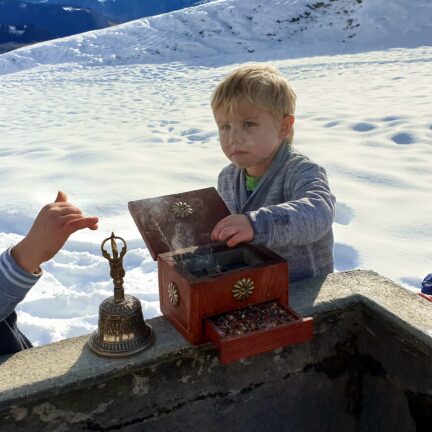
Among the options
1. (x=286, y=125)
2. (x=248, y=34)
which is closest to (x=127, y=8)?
(x=248, y=34)

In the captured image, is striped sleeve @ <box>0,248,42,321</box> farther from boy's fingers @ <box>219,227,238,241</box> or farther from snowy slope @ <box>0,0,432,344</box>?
snowy slope @ <box>0,0,432,344</box>

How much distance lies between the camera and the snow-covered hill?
603 inches

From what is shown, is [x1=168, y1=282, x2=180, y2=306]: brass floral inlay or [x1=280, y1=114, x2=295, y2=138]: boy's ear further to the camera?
[x1=280, y1=114, x2=295, y2=138]: boy's ear

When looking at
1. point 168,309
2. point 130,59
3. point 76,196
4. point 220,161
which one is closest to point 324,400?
point 168,309

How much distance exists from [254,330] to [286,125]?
3.54ft

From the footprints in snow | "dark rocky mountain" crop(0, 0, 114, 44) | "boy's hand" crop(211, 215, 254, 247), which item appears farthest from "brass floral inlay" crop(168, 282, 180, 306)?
Answer: "dark rocky mountain" crop(0, 0, 114, 44)

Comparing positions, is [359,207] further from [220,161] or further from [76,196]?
[76,196]

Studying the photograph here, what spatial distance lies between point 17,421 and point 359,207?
13.2 feet

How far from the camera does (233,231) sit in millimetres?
1837

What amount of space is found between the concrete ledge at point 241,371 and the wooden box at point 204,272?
0.44 feet

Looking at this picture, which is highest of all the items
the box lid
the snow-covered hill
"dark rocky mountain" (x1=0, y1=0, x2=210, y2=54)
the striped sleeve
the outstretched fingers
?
the outstretched fingers

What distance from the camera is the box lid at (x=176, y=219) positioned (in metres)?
1.94

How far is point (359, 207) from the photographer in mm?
5113

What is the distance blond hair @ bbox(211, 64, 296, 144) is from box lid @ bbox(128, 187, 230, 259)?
18.8 inches
